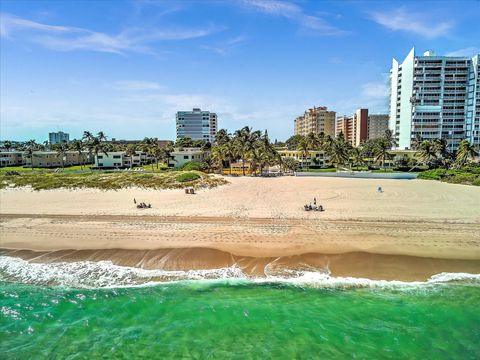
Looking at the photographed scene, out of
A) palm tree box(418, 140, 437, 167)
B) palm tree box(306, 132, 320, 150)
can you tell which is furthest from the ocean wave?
palm tree box(306, 132, 320, 150)

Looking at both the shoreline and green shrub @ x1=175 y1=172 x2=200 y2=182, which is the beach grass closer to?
green shrub @ x1=175 y1=172 x2=200 y2=182

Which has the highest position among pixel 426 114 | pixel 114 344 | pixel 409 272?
pixel 426 114

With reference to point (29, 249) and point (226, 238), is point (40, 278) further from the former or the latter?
point (226, 238)

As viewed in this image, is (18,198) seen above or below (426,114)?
below

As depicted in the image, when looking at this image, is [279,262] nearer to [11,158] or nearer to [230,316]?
[230,316]

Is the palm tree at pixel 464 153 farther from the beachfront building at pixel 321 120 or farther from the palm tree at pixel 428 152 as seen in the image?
the beachfront building at pixel 321 120

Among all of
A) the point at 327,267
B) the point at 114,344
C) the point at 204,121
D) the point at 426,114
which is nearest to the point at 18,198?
the point at 114,344

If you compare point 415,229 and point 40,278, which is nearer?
point 40,278
